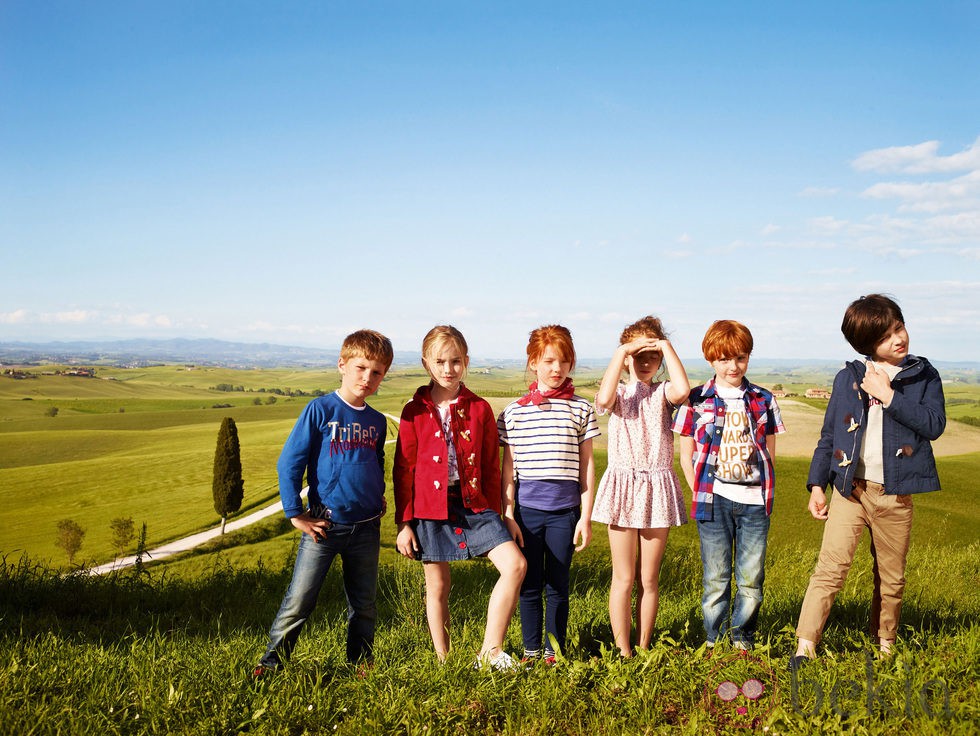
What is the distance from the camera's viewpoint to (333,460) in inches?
157

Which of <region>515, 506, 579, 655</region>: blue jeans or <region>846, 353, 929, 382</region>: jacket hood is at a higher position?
<region>846, 353, 929, 382</region>: jacket hood

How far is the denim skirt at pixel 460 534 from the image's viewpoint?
12.8 ft

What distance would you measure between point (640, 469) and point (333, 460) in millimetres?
1894

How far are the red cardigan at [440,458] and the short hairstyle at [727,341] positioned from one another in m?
1.44

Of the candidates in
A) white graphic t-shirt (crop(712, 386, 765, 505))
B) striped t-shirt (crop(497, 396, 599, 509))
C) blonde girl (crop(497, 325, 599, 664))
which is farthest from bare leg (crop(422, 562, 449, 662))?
white graphic t-shirt (crop(712, 386, 765, 505))

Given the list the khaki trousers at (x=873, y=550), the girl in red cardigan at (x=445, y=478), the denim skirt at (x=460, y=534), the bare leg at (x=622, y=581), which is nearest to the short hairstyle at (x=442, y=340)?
the girl in red cardigan at (x=445, y=478)

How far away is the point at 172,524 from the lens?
197ft

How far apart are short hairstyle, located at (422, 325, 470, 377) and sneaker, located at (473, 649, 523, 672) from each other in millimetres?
1621

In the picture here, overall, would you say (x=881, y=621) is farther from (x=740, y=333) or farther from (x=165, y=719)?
(x=165, y=719)

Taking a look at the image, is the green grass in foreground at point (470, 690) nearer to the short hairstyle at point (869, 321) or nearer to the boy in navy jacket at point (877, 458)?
the boy in navy jacket at point (877, 458)

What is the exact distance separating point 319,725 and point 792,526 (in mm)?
23971

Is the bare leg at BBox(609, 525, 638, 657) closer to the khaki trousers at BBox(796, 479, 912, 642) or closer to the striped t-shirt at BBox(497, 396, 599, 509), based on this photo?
the striped t-shirt at BBox(497, 396, 599, 509)

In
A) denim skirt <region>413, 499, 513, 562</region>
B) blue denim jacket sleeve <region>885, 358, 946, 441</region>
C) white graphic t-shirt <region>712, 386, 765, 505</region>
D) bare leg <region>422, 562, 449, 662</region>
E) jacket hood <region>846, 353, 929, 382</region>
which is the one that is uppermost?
jacket hood <region>846, 353, 929, 382</region>

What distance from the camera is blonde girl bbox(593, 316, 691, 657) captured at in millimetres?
4148
